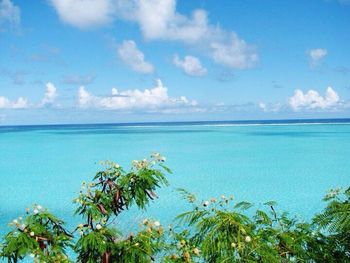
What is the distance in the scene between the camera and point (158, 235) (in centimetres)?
271

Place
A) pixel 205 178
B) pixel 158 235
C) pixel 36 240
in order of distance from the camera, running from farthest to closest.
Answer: pixel 205 178, pixel 158 235, pixel 36 240

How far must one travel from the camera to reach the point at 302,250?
10.0 feet

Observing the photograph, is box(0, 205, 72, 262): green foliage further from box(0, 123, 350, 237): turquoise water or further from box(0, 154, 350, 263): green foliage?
box(0, 123, 350, 237): turquoise water

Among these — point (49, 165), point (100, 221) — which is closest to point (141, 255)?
point (100, 221)

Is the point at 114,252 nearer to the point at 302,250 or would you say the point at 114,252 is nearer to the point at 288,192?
the point at 302,250

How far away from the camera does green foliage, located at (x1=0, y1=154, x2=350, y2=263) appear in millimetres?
2480

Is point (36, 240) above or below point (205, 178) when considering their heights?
above

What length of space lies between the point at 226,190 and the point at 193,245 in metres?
13.4

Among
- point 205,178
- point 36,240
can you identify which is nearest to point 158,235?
point 36,240

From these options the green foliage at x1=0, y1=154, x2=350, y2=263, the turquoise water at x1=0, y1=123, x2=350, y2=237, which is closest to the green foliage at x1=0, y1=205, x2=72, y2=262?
the green foliage at x1=0, y1=154, x2=350, y2=263

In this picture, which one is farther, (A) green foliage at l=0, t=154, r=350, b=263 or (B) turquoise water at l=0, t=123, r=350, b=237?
(B) turquoise water at l=0, t=123, r=350, b=237

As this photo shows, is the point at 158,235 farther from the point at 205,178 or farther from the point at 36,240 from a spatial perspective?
the point at 205,178

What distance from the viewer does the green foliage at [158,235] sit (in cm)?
248

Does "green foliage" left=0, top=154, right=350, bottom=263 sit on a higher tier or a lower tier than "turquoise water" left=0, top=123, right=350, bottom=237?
higher
